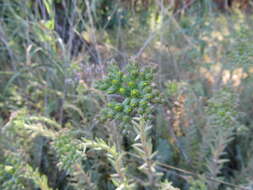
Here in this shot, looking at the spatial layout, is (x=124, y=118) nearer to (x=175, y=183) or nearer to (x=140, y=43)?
(x=175, y=183)

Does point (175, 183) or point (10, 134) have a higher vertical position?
point (10, 134)

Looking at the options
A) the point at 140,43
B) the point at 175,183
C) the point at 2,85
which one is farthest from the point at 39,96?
the point at 175,183

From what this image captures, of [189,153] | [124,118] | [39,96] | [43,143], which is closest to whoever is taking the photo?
[124,118]

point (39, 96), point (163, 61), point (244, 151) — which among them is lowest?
point (244, 151)

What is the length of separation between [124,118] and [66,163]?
0.29 metres

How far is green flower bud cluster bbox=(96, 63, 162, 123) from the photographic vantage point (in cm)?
74

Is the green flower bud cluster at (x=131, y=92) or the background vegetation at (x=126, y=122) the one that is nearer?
the green flower bud cluster at (x=131, y=92)

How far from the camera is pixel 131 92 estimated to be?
764 millimetres

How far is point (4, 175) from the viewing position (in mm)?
1028

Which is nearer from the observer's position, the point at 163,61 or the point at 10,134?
the point at 10,134

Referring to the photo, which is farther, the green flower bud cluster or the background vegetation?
the background vegetation

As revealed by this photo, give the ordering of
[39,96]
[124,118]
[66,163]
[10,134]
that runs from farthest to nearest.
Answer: [39,96]
[10,134]
[66,163]
[124,118]

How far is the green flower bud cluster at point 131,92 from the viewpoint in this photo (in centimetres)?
74

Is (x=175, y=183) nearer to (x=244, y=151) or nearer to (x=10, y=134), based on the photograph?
(x=244, y=151)
